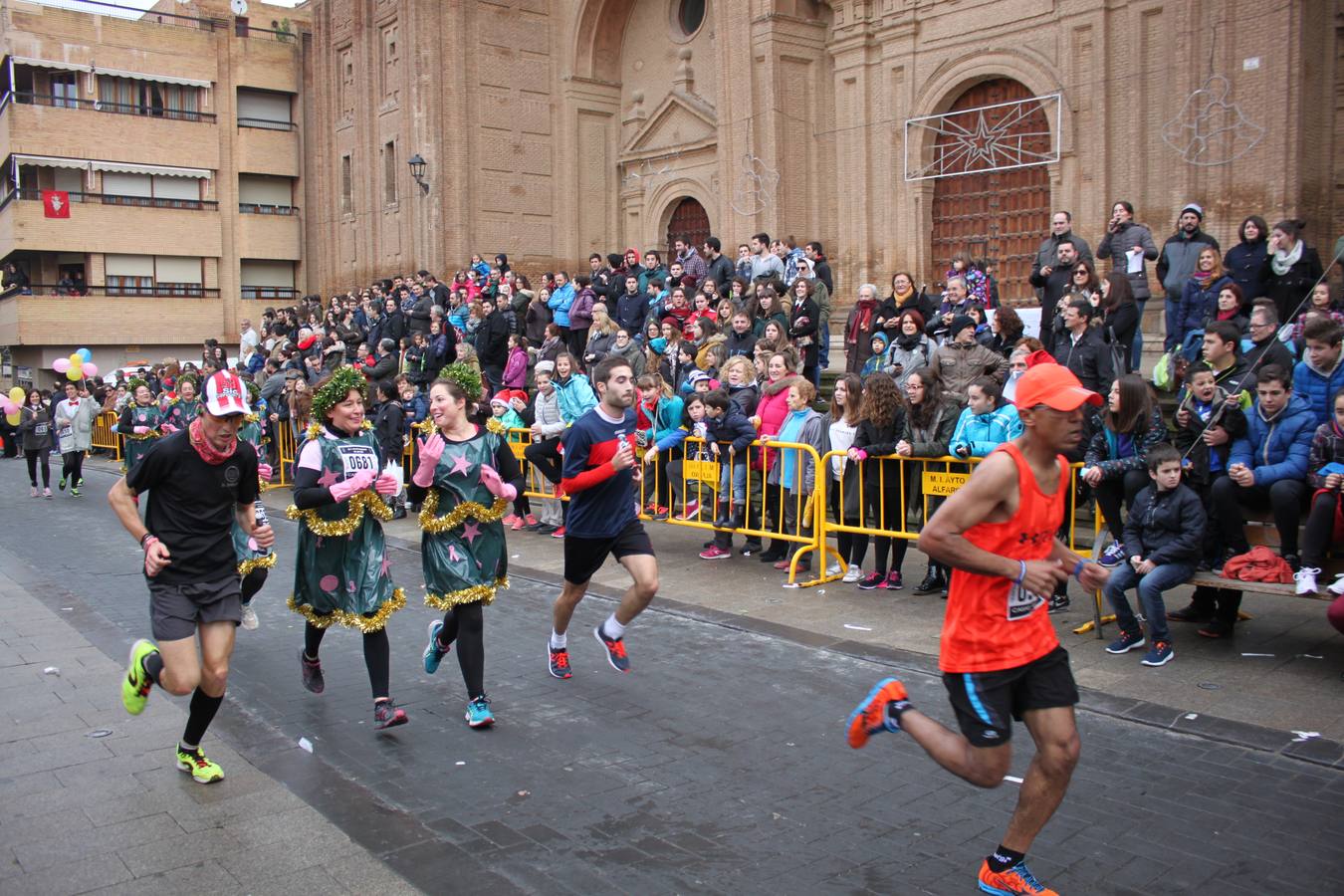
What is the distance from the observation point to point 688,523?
12.0m

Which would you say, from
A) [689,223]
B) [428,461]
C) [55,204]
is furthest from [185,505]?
[55,204]

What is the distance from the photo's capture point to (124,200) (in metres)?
40.3

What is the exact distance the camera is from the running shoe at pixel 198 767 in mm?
5773

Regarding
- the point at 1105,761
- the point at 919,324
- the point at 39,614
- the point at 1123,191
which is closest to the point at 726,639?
the point at 1105,761

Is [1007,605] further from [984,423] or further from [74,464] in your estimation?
[74,464]

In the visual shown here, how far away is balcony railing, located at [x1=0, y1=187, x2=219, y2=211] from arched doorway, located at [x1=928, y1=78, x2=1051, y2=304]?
100 ft

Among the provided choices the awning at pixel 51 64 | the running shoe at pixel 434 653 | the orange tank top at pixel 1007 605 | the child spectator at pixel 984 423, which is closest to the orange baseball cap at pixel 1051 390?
the orange tank top at pixel 1007 605

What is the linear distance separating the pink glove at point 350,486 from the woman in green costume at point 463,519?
0.35m

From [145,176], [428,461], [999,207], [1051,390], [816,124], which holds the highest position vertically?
[145,176]

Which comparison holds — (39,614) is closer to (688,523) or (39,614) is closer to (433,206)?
(688,523)

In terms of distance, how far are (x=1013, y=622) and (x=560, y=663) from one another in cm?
392

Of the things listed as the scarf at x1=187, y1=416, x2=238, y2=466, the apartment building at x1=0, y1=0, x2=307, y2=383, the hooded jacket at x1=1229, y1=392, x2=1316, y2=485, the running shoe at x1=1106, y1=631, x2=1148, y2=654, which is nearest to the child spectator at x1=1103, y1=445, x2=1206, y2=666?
the running shoe at x1=1106, y1=631, x2=1148, y2=654

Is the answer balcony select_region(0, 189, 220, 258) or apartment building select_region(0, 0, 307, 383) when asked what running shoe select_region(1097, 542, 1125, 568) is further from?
balcony select_region(0, 189, 220, 258)

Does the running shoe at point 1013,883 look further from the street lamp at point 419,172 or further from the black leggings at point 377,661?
the street lamp at point 419,172
